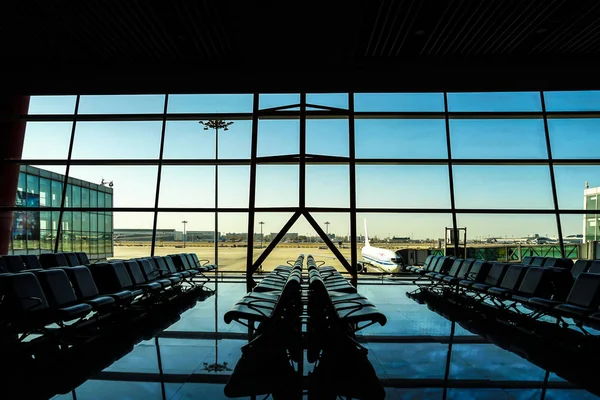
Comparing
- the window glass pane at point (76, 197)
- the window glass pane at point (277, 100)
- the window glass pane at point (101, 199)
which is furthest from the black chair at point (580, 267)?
the window glass pane at point (76, 197)

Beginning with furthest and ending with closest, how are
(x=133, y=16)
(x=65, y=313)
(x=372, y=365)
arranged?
(x=65, y=313), (x=133, y=16), (x=372, y=365)

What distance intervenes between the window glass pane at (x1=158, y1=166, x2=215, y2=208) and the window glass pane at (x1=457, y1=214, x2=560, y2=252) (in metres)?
5.50

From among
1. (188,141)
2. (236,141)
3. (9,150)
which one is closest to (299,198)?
(236,141)

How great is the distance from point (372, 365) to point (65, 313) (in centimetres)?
284

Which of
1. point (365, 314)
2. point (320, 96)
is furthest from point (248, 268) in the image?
point (365, 314)

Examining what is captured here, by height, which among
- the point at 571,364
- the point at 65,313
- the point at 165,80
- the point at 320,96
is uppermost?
the point at 320,96

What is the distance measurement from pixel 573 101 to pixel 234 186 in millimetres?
7715

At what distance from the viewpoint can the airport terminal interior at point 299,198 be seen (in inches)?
129

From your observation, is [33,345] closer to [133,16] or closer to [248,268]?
[133,16]

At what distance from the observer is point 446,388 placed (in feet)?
9.14

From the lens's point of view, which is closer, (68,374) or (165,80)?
(68,374)

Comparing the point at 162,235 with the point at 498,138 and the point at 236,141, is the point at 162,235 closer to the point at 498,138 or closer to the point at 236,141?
the point at 236,141

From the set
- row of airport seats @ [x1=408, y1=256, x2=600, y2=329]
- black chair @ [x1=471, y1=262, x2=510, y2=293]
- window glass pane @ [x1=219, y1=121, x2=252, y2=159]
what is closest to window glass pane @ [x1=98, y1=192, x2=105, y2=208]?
window glass pane @ [x1=219, y1=121, x2=252, y2=159]

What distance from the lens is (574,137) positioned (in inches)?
343
